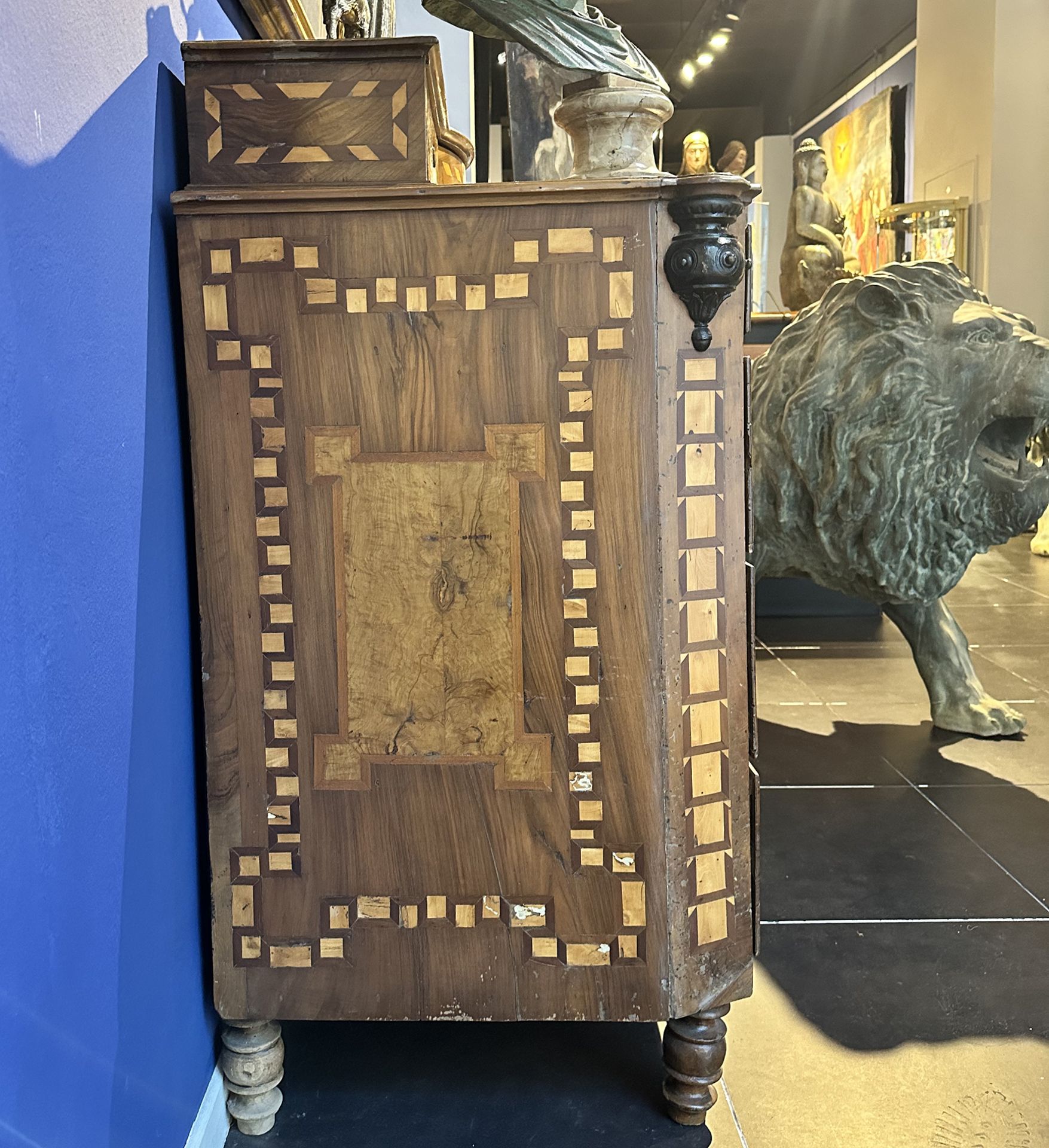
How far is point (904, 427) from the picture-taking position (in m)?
2.54

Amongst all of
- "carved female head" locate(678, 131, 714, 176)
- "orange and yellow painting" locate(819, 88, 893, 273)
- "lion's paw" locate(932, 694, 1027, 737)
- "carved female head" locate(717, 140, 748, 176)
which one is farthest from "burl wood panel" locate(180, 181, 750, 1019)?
"orange and yellow painting" locate(819, 88, 893, 273)

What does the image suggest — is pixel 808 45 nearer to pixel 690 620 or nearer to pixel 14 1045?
pixel 690 620

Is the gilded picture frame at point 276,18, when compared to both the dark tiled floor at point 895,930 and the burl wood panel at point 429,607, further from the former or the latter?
the dark tiled floor at point 895,930

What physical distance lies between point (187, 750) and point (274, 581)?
8.9 inches

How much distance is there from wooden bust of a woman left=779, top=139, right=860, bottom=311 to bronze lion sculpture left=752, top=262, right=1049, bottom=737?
270 centimetres

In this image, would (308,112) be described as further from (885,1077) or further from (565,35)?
(885,1077)

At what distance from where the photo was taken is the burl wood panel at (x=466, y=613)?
1280 millimetres

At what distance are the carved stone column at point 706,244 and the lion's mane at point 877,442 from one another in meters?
1.39

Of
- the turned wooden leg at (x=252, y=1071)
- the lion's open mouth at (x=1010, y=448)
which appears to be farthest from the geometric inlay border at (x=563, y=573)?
the lion's open mouth at (x=1010, y=448)

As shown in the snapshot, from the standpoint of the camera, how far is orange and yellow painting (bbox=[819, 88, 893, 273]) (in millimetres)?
10094

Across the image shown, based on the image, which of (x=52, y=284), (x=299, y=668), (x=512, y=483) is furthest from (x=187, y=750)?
(x=52, y=284)

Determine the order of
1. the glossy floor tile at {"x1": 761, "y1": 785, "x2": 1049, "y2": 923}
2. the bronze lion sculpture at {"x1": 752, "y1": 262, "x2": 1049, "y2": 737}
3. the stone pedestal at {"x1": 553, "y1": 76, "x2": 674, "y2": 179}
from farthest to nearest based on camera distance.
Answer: the bronze lion sculpture at {"x1": 752, "y1": 262, "x2": 1049, "y2": 737}, the glossy floor tile at {"x1": 761, "y1": 785, "x2": 1049, "y2": 923}, the stone pedestal at {"x1": 553, "y1": 76, "x2": 674, "y2": 179}

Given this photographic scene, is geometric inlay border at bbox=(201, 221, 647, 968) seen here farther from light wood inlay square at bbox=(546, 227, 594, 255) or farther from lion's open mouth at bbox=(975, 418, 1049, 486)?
lion's open mouth at bbox=(975, 418, 1049, 486)

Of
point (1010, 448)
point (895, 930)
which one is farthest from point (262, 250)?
point (1010, 448)
